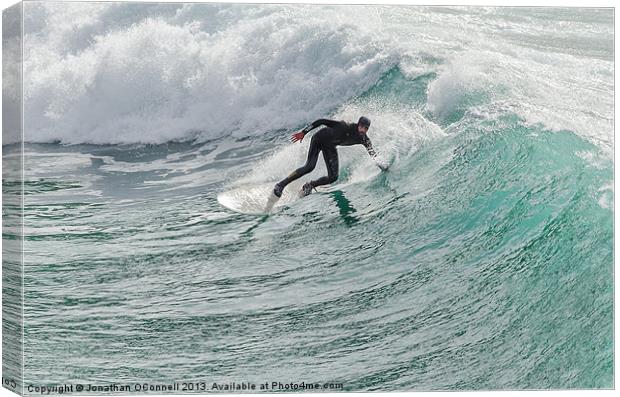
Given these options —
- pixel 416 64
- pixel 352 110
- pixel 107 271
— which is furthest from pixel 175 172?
pixel 416 64

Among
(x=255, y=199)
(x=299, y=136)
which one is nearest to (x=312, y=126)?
(x=299, y=136)

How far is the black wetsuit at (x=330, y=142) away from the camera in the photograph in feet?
31.6

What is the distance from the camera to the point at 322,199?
980 centimetres

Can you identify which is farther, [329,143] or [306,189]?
[306,189]

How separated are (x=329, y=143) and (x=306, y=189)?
470mm

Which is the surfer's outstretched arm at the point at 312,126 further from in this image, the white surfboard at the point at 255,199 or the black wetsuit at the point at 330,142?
the white surfboard at the point at 255,199

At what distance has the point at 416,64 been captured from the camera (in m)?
9.89

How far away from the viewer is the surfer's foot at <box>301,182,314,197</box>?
977cm

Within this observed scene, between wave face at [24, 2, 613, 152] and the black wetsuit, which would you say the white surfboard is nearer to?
the black wetsuit

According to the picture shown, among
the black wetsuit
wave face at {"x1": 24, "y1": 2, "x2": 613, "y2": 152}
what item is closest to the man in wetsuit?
the black wetsuit

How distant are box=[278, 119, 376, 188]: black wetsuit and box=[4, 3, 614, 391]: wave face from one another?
89 millimetres

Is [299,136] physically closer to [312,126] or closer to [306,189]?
[312,126]

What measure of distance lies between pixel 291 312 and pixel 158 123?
6.58 feet

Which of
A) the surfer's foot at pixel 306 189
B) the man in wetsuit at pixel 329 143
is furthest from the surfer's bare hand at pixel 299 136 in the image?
the surfer's foot at pixel 306 189
